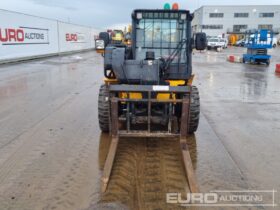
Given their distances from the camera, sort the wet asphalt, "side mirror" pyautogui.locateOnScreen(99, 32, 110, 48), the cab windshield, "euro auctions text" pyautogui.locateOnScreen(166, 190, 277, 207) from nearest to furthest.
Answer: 1. "euro auctions text" pyautogui.locateOnScreen(166, 190, 277, 207)
2. the wet asphalt
3. the cab windshield
4. "side mirror" pyautogui.locateOnScreen(99, 32, 110, 48)

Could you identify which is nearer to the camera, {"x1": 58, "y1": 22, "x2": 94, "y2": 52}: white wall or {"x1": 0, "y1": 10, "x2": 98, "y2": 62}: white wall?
{"x1": 0, "y1": 10, "x2": 98, "y2": 62}: white wall

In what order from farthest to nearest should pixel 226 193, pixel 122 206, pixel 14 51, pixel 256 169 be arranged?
1. pixel 14 51
2. pixel 256 169
3. pixel 226 193
4. pixel 122 206

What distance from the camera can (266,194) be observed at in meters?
3.83

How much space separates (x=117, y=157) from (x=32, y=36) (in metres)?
20.4

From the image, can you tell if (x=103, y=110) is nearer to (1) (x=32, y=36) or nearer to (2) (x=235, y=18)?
(1) (x=32, y=36)

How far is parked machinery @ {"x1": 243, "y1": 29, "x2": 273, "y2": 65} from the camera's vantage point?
2059cm

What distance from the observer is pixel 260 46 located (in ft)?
68.5

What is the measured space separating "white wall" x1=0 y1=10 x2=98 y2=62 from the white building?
5432 cm

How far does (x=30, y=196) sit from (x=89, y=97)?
230 inches

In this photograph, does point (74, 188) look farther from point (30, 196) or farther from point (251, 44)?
point (251, 44)

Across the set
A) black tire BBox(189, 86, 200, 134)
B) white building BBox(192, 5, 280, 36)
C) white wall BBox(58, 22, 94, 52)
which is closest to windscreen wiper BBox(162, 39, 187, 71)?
black tire BBox(189, 86, 200, 134)

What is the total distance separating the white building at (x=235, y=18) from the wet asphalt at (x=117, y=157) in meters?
75.3

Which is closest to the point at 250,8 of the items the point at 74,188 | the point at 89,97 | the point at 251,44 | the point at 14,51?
the point at 251,44

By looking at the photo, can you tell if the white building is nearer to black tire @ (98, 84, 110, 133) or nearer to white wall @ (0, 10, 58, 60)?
white wall @ (0, 10, 58, 60)
